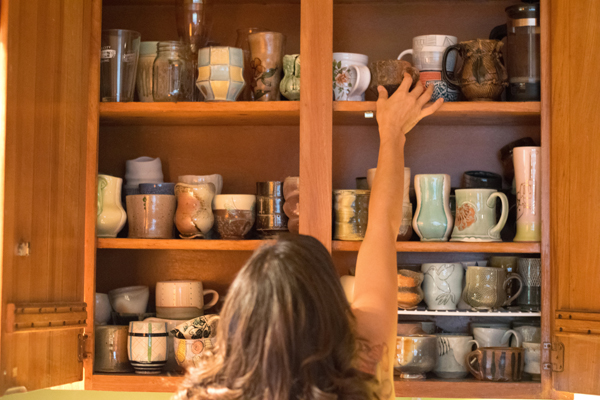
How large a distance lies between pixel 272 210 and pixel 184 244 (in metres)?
0.20

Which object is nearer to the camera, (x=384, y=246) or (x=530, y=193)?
(x=384, y=246)

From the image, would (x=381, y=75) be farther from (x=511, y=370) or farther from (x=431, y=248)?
(x=511, y=370)

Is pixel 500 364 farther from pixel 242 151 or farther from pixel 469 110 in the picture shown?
pixel 242 151

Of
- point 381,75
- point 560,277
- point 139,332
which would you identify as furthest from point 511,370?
point 139,332

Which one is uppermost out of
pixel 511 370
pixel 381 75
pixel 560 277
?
pixel 381 75

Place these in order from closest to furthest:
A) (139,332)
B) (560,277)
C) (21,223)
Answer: (21,223), (560,277), (139,332)

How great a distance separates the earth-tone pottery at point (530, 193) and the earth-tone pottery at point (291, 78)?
48 cm

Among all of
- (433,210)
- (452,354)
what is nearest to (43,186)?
(433,210)

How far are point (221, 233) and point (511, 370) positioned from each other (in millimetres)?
660

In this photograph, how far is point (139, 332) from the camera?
4.16 feet

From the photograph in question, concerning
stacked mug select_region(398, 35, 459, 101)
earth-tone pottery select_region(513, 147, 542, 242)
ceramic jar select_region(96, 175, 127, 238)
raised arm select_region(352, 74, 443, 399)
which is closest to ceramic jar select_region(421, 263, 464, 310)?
earth-tone pottery select_region(513, 147, 542, 242)

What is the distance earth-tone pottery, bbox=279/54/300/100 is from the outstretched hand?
0.57 ft

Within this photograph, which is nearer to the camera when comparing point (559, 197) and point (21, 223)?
point (21, 223)

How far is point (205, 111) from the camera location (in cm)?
130
